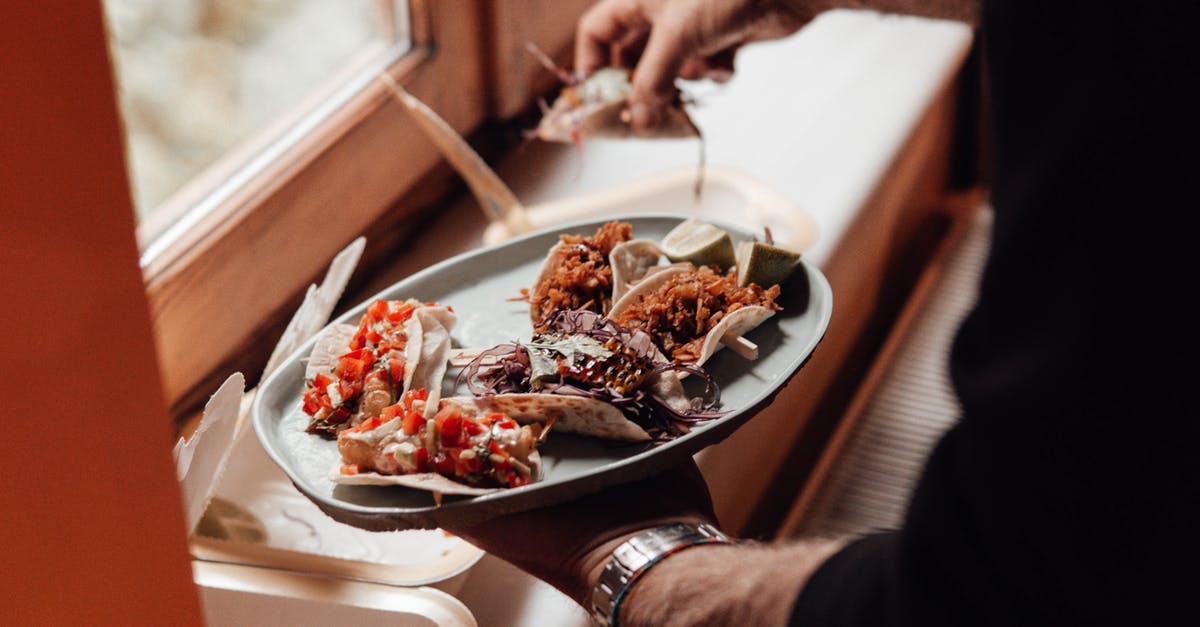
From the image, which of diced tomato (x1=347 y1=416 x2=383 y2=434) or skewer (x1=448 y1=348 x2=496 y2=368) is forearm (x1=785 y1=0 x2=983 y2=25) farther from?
diced tomato (x1=347 y1=416 x2=383 y2=434)

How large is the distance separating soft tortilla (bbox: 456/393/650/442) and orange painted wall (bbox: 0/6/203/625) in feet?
0.79

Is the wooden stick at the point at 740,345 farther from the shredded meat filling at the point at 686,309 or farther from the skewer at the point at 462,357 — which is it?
the skewer at the point at 462,357

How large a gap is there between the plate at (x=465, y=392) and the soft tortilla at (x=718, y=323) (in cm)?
1

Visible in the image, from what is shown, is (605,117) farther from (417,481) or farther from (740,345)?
(417,481)

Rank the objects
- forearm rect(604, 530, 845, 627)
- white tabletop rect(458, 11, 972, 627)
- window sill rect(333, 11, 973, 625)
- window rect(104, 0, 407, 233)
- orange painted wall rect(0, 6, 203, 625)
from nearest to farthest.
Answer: orange painted wall rect(0, 6, 203, 625) < forearm rect(604, 530, 845, 627) < window rect(104, 0, 407, 233) < window sill rect(333, 11, 973, 625) < white tabletop rect(458, 11, 972, 627)

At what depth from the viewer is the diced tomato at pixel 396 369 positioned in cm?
77

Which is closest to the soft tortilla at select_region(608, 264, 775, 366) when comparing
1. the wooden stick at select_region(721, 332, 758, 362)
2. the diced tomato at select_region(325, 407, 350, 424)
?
the wooden stick at select_region(721, 332, 758, 362)

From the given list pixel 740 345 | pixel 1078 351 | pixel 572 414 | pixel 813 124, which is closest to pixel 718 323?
pixel 740 345

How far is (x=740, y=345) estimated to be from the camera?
0.80 m

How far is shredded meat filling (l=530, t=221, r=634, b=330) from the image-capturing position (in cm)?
87

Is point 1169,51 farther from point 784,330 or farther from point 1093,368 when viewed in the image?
point 784,330

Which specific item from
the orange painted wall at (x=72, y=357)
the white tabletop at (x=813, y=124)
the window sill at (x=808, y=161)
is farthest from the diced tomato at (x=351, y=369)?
the white tabletop at (x=813, y=124)

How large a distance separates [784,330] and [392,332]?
11.1 inches

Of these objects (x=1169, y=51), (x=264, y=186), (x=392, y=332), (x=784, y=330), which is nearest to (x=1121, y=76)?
(x=1169, y=51)
